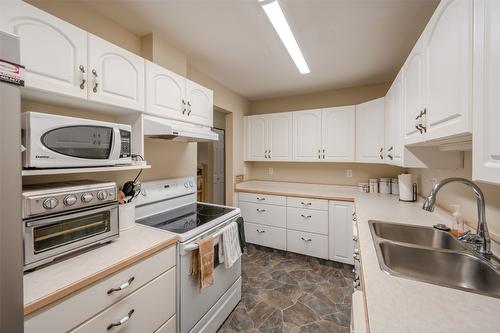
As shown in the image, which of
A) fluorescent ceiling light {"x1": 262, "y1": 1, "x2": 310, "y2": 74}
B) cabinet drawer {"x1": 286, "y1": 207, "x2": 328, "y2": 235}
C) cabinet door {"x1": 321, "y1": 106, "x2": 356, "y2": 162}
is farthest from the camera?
cabinet door {"x1": 321, "y1": 106, "x2": 356, "y2": 162}

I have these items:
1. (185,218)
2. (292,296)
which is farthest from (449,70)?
(292,296)

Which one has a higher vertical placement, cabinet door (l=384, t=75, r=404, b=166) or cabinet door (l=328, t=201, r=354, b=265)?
cabinet door (l=384, t=75, r=404, b=166)

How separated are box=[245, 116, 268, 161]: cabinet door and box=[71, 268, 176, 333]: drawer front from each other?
2495mm

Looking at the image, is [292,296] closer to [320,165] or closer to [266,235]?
[266,235]

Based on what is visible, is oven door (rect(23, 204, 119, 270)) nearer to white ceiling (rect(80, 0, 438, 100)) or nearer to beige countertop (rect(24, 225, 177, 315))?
beige countertop (rect(24, 225, 177, 315))

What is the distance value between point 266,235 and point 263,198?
53 cm

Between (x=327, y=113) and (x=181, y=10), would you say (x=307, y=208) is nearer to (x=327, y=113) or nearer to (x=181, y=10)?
(x=327, y=113)

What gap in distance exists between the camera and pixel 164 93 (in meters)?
1.67

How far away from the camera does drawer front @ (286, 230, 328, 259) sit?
267cm

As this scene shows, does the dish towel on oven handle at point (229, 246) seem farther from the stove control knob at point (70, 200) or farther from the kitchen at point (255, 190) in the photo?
the stove control knob at point (70, 200)

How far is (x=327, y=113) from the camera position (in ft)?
9.94

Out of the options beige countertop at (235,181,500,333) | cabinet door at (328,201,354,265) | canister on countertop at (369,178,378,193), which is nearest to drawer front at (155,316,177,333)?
beige countertop at (235,181,500,333)

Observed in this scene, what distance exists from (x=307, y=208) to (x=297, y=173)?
937 mm

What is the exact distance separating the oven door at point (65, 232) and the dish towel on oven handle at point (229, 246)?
2.39ft
